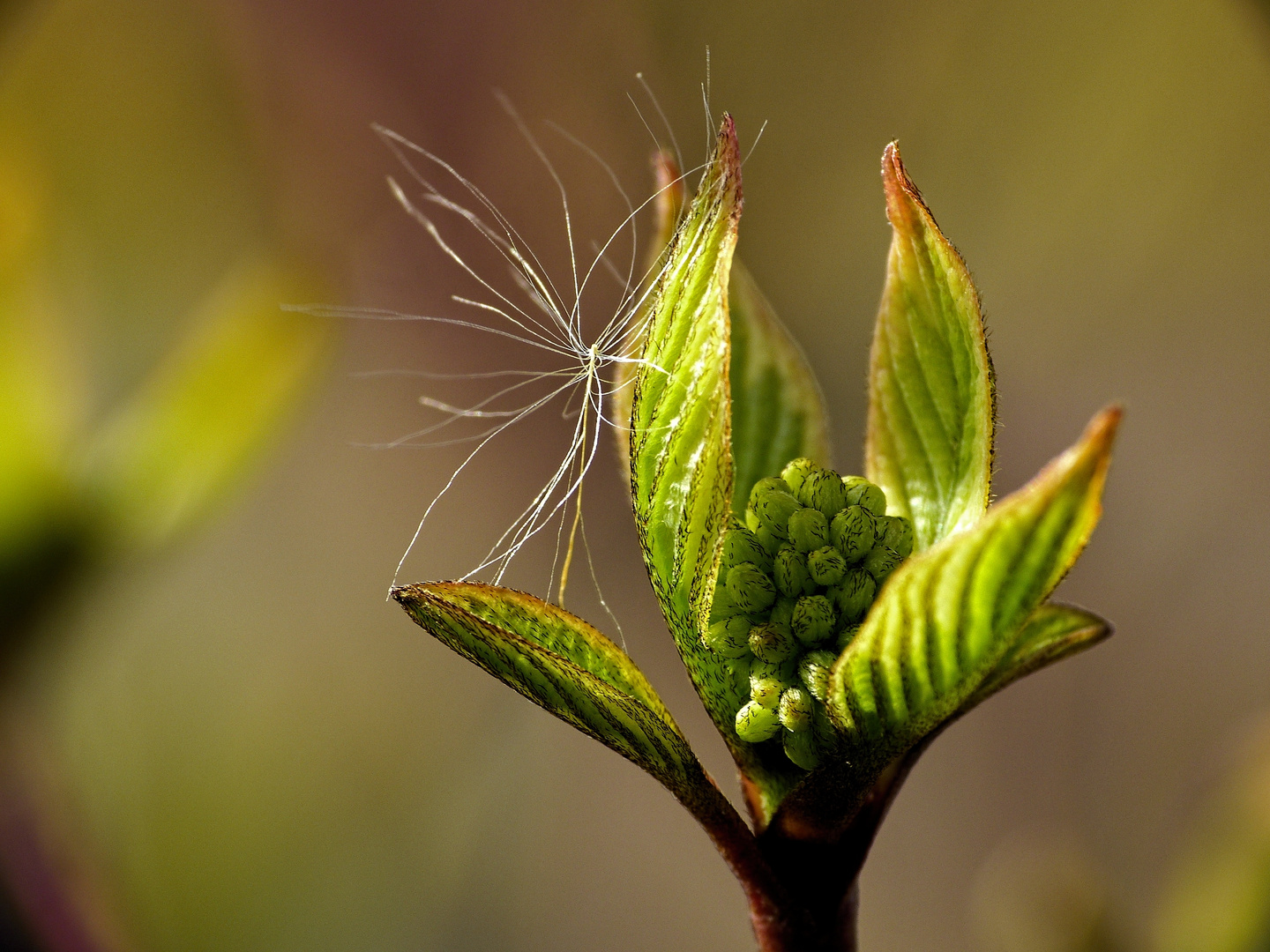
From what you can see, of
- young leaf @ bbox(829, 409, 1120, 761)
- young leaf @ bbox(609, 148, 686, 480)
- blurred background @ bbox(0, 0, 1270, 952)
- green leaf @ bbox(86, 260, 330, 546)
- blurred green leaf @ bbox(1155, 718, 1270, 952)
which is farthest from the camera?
blurred background @ bbox(0, 0, 1270, 952)

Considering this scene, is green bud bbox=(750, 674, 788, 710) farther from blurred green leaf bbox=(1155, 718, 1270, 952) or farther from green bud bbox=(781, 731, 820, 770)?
blurred green leaf bbox=(1155, 718, 1270, 952)

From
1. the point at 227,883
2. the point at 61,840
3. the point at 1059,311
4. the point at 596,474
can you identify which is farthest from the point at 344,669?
the point at 1059,311

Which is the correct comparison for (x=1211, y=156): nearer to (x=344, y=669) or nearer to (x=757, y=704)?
(x=757, y=704)

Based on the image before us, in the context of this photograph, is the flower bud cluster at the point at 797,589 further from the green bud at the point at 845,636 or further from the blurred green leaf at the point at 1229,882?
the blurred green leaf at the point at 1229,882

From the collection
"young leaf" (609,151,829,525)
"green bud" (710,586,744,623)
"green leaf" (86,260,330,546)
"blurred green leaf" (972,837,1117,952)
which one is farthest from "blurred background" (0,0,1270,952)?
"green bud" (710,586,744,623)

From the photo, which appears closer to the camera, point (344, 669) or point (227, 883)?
point (227, 883)

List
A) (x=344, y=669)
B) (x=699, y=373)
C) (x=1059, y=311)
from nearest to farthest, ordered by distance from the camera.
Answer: (x=699, y=373) < (x=1059, y=311) < (x=344, y=669)

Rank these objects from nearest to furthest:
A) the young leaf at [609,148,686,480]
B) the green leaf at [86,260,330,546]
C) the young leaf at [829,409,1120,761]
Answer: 1. the young leaf at [829,409,1120,761]
2. the young leaf at [609,148,686,480]
3. the green leaf at [86,260,330,546]
